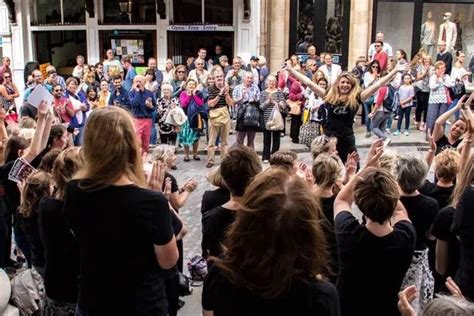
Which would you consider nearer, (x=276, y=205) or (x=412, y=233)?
(x=276, y=205)

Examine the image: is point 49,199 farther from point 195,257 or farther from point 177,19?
point 177,19

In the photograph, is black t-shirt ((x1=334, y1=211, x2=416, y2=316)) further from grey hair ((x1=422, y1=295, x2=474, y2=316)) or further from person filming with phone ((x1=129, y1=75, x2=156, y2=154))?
person filming with phone ((x1=129, y1=75, x2=156, y2=154))

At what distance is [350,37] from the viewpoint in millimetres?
16625

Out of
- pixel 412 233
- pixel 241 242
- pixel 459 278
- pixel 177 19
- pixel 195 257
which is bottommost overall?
pixel 195 257

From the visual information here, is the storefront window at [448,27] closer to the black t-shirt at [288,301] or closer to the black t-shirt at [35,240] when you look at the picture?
the black t-shirt at [35,240]

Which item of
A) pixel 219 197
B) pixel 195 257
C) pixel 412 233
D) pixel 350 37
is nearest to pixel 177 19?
pixel 350 37

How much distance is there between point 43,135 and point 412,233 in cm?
283

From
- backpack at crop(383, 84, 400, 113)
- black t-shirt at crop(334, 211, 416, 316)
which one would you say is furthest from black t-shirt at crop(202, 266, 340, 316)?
backpack at crop(383, 84, 400, 113)

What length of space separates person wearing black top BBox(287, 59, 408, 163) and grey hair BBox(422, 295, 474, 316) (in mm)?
5442

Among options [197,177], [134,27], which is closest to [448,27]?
[134,27]

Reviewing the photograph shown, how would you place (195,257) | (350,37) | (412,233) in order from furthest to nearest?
(350,37) → (195,257) → (412,233)

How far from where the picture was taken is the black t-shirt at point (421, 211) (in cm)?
422

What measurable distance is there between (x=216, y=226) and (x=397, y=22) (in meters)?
14.7

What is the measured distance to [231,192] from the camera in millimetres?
4055
